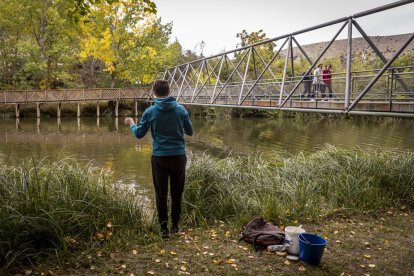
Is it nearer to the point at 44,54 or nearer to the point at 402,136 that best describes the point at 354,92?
the point at 402,136

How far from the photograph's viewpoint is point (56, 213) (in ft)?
13.4

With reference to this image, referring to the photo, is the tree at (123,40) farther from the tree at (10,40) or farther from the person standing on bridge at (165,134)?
the person standing on bridge at (165,134)

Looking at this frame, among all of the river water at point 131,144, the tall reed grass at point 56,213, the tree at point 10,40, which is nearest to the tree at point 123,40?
A: the tree at point 10,40

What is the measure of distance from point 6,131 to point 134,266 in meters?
19.1

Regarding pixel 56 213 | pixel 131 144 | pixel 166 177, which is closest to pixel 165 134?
pixel 166 177

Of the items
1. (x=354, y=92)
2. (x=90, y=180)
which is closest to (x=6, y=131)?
(x=90, y=180)

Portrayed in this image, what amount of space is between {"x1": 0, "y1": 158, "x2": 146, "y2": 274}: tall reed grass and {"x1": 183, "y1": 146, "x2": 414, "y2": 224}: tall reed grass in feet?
3.79

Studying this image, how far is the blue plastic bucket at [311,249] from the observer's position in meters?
3.80

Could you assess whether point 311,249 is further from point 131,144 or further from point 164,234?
point 131,144

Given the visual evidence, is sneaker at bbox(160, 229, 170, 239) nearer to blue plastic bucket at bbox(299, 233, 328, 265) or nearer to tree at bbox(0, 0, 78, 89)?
blue plastic bucket at bbox(299, 233, 328, 265)

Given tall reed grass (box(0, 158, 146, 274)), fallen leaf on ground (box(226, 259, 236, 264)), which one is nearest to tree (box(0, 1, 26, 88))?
tall reed grass (box(0, 158, 146, 274))

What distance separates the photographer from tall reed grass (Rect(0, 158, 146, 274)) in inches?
146

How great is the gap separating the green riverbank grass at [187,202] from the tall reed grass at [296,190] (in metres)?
0.02

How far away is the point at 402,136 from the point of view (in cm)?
2155
